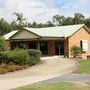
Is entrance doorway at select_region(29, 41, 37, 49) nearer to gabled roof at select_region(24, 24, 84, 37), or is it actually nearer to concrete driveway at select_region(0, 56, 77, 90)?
gabled roof at select_region(24, 24, 84, 37)

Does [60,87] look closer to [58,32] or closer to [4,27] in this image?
[58,32]

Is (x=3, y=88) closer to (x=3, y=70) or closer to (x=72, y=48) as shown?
(x=3, y=70)

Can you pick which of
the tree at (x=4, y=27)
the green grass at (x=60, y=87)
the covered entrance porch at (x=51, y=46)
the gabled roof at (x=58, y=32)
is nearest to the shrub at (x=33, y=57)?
the green grass at (x=60, y=87)

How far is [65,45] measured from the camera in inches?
1677

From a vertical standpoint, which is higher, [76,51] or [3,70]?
[76,51]

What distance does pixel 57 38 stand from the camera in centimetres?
4116

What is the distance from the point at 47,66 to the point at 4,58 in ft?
11.6

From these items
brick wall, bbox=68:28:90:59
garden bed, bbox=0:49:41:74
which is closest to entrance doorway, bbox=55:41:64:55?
brick wall, bbox=68:28:90:59

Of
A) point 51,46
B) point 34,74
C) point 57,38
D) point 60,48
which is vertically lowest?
point 34,74

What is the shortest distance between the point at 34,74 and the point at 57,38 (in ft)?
58.5

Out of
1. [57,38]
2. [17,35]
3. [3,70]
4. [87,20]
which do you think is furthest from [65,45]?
[87,20]

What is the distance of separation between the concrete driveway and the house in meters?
11.7

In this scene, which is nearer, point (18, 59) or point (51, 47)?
point (18, 59)

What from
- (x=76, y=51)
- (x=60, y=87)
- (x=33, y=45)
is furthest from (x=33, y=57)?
(x=33, y=45)
